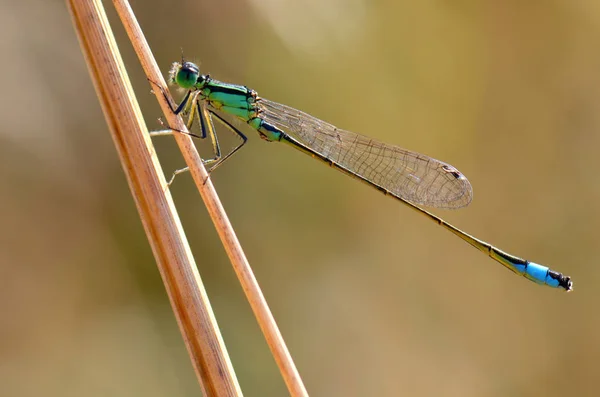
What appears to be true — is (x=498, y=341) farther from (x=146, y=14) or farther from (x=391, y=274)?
(x=146, y=14)

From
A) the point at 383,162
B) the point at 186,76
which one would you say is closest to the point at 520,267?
the point at 383,162

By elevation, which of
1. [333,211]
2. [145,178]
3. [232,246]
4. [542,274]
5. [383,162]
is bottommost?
[542,274]

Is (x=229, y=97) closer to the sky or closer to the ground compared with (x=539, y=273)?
closer to the sky

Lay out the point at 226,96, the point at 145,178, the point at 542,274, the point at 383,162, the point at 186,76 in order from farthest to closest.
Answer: the point at 383,162 < the point at 542,274 < the point at 226,96 < the point at 186,76 < the point at 145,178

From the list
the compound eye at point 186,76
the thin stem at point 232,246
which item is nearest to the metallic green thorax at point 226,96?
the compound eye at point 186,76

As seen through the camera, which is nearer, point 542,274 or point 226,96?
point 226,96

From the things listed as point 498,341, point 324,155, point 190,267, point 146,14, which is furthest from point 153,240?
point 498,341

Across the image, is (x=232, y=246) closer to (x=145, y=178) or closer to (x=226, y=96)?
(x=145, y=178)
